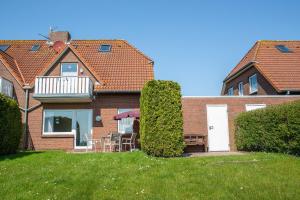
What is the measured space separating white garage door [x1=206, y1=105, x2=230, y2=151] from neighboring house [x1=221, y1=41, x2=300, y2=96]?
16.0 ft

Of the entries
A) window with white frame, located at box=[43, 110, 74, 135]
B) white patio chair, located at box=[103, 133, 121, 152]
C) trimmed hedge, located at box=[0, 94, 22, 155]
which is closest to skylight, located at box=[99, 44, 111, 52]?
window with white frame, located at box=[43, 110, 74, 135]

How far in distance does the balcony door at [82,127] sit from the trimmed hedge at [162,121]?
294 inches

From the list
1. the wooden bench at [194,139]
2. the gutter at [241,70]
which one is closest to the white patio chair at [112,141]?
the wooden bench at [194,139]

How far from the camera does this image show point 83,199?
7.27 m

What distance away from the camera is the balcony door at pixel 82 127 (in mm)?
19922

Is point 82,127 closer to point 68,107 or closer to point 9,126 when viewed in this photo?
point 68,107

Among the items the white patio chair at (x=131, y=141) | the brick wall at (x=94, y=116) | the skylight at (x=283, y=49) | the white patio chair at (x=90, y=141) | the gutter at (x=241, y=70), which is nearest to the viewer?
the white patio chair at (x=131, y=141)

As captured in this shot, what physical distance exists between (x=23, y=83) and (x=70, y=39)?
8378 mm

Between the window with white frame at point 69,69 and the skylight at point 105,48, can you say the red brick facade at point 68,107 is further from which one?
the skylight at point 105,48

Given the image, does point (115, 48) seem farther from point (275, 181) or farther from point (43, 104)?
point (275, 181)

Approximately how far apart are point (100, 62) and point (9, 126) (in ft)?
29.8

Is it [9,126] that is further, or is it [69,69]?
[69,69]

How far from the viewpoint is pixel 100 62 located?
75.0 feet

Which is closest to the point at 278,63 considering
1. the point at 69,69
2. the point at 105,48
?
the point at 105,48
